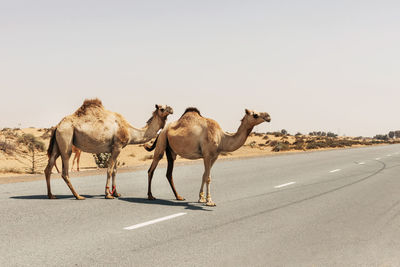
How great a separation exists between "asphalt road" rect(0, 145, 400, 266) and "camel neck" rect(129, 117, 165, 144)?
4.49 ft

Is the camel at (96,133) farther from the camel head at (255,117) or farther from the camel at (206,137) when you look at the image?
the camel head at (255,117)

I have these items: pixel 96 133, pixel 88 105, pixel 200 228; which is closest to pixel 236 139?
pixel 200 228

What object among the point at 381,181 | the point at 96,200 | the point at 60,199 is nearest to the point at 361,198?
the point at 381,181

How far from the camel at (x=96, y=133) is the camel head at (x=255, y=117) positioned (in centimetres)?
195

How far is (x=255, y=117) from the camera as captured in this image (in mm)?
8750

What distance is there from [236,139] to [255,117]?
2.10 ft

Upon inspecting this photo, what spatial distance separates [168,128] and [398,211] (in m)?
5.19

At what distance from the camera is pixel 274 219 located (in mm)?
7785

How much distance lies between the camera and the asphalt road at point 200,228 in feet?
17.0

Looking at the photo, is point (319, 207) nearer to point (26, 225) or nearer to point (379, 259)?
point (379, 259)

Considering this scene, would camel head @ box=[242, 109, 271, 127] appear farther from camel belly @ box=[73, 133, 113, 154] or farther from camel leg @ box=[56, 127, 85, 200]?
camel leg @ box=[56, 127, 85, 200]

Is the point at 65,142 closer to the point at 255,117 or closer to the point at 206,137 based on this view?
the point at 206,137

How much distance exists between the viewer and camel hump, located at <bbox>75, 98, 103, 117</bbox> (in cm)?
974

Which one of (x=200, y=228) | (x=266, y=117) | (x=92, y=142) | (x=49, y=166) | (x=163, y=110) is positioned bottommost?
(x=200, y=228)
